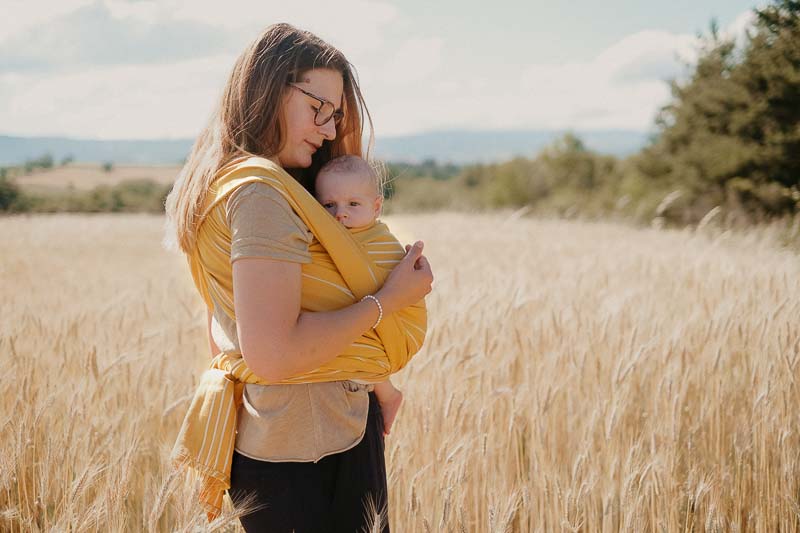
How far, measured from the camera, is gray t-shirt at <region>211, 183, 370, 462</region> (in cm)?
113

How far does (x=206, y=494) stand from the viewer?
1388mm

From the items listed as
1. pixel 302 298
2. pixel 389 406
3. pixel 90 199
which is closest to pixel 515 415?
pixel 389 406

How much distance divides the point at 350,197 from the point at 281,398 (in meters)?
0.51

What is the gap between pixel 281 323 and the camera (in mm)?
1135

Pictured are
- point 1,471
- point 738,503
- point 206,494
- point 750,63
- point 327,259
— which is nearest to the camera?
point 327,259

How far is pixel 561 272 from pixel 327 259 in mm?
4443

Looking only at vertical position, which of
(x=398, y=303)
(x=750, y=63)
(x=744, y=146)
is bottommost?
(x=398, y=303)

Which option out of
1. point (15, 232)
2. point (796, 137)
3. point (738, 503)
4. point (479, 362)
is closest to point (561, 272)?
point (479, 362)

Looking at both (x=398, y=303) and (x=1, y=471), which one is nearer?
(x=398, y=303)

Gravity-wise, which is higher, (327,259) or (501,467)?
(327,259)

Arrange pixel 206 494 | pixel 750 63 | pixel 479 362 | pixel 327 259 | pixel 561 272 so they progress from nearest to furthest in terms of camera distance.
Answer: pixel 327 259, pixel 206 494, pixel 479 362, pixel 561 272, pixel 750 63

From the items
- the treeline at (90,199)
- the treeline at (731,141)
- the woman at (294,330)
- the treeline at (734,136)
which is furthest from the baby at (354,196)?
the treeline at (90,199)

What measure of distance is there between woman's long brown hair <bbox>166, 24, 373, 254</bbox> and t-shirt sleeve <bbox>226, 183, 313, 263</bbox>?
Result: 17 centimetres

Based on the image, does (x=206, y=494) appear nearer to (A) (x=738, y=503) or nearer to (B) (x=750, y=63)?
(A) (x=738, y=503)
